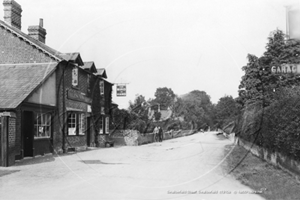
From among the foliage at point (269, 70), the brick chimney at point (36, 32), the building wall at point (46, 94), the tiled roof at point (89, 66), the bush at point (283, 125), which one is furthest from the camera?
the tiled roof at point (89, 66)

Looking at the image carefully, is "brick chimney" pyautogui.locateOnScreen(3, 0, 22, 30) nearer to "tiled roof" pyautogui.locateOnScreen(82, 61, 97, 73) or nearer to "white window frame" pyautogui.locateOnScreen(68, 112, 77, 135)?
"tiled roof" pyautogui.locateOnScreen(82, 61, 97, 73)

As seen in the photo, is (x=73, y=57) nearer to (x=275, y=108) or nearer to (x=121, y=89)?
(x=121, y=89)

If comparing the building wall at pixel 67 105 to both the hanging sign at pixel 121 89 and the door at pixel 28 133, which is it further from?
the hanging sign at pixel 121 89

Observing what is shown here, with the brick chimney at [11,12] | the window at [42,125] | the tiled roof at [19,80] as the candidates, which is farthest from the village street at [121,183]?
the brick chimney at [11,12]

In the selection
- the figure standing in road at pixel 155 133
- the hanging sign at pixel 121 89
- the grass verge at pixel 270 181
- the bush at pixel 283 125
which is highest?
the hanging sign at pixel 121 89

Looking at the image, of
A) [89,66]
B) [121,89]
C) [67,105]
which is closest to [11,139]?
[121,89]

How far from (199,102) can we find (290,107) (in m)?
3.05

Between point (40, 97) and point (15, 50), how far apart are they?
4.25 meters

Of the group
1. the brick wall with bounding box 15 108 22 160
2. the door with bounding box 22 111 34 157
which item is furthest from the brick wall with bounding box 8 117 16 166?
the door with bounding box 22 111 34 157

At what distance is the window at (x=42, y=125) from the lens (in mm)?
15688

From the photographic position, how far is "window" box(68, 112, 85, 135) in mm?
19509

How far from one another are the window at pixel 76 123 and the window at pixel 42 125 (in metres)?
2.38

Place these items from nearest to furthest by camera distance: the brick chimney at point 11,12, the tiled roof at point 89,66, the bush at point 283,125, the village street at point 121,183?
the village street at point 121,183 < the bush at point 283,125 < the brick chimney at point 11,12 < the tiled roof at point 89,66

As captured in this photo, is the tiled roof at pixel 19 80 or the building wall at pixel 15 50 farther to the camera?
the building wall at pixel 15 50
